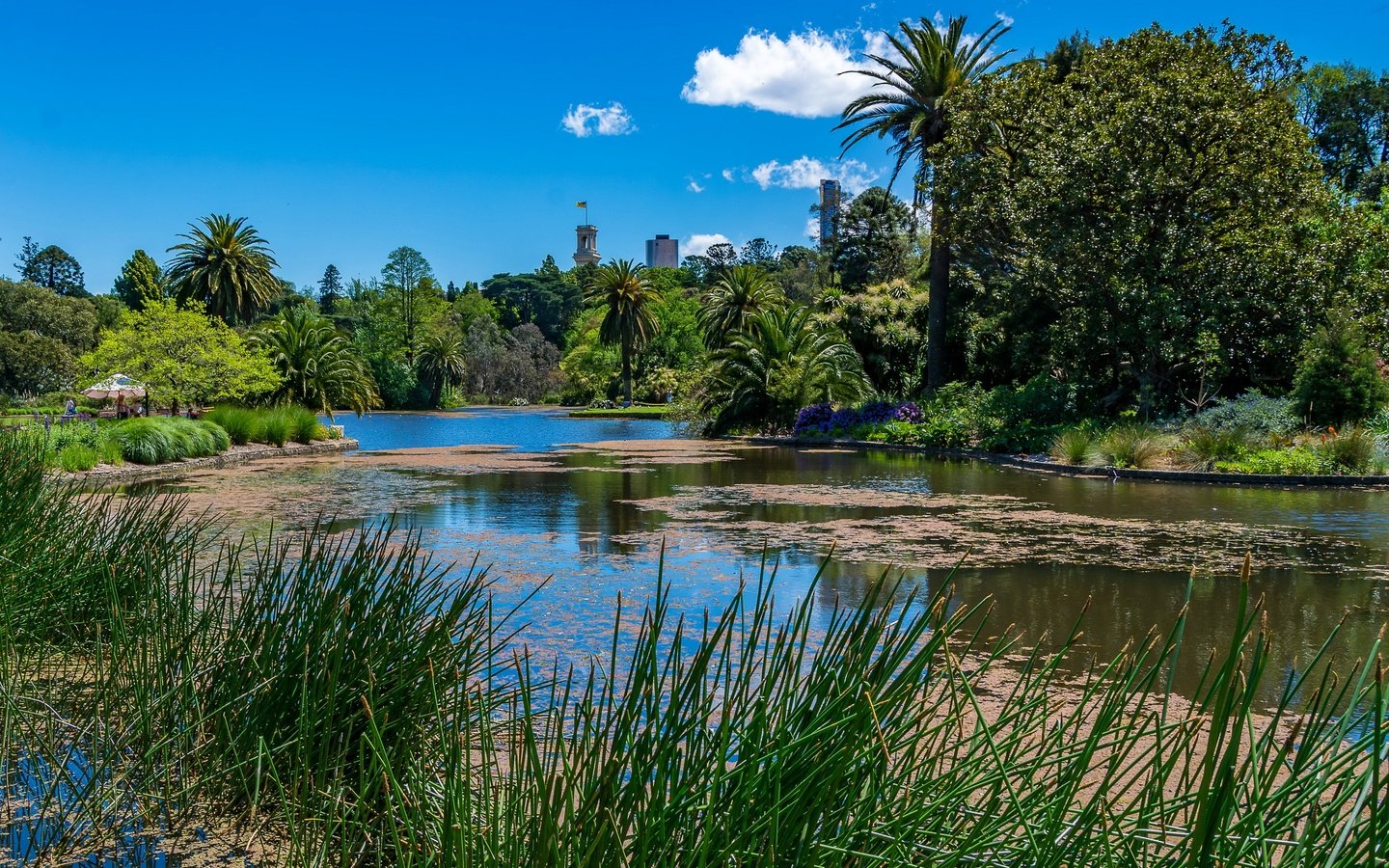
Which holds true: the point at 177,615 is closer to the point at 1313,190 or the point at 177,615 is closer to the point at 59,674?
the point at 59,674

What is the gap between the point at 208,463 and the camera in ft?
73.4

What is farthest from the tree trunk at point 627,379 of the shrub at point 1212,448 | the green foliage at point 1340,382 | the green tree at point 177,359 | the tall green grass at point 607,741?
the tall green grass at point 607,741

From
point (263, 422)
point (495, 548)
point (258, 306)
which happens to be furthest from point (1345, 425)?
point (258, 306)

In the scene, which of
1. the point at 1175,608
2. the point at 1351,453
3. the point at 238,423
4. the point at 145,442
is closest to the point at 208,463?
the point at 145,442

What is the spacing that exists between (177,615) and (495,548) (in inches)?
267

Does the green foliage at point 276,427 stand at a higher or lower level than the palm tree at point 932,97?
lower

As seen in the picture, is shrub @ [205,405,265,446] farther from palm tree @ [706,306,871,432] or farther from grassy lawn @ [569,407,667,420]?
grassy lawn @ [569,407,667,420]

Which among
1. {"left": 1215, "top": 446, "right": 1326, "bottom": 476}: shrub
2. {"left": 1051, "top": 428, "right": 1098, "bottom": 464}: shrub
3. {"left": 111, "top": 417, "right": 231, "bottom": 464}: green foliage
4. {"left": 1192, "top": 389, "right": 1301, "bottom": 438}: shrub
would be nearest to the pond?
{"left": 1215, "top": 446, "right": 1326, "bottom": 476}: shrub

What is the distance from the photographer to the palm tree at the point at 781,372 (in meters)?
31.7

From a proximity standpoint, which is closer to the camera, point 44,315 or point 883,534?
point 883,534

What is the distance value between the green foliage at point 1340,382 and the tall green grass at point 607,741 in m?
16.2

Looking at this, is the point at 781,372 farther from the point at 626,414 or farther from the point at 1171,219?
the point at 626,414

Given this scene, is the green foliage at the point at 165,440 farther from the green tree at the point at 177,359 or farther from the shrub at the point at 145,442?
the green tree at the point at 177,359

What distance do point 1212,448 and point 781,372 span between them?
1639cm
